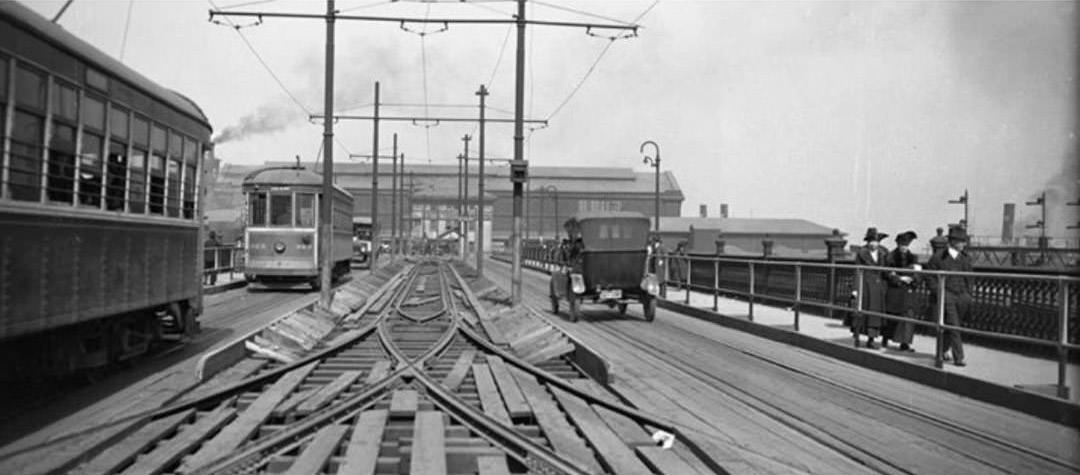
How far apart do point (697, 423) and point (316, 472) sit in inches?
141

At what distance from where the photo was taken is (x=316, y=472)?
5.80 m

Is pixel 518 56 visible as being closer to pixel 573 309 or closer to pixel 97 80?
pixel 573 309

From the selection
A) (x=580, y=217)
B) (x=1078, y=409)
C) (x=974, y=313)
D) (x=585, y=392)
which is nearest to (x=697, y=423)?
(x=585, y=392)

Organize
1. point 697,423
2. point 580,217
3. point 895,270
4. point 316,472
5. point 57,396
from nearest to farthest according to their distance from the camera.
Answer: point 316,472, point 697,423, point 57,396, point 895,270, point 580,217

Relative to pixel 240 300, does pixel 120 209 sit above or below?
above

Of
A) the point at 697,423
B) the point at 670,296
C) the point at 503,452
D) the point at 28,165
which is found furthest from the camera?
the point at 670,296

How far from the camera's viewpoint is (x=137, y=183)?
1037 cm

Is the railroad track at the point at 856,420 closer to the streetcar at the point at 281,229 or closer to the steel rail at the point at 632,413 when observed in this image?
the steel rail at the point at 632,413

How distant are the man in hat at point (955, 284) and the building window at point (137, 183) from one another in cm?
926

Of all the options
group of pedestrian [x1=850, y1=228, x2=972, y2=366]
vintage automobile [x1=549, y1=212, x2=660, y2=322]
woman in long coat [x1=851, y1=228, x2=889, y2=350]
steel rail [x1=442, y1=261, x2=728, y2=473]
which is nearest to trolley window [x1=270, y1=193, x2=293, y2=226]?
vintage automobile [x1=549, y1=212, x2=660, y2=322]

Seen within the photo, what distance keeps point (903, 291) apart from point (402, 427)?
27.5 feet

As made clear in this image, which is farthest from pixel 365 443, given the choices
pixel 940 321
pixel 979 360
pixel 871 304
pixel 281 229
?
pixel 281 229

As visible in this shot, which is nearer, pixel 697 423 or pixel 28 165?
pixel 28 165

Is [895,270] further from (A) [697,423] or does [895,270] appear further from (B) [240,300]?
(B) [240,300]
